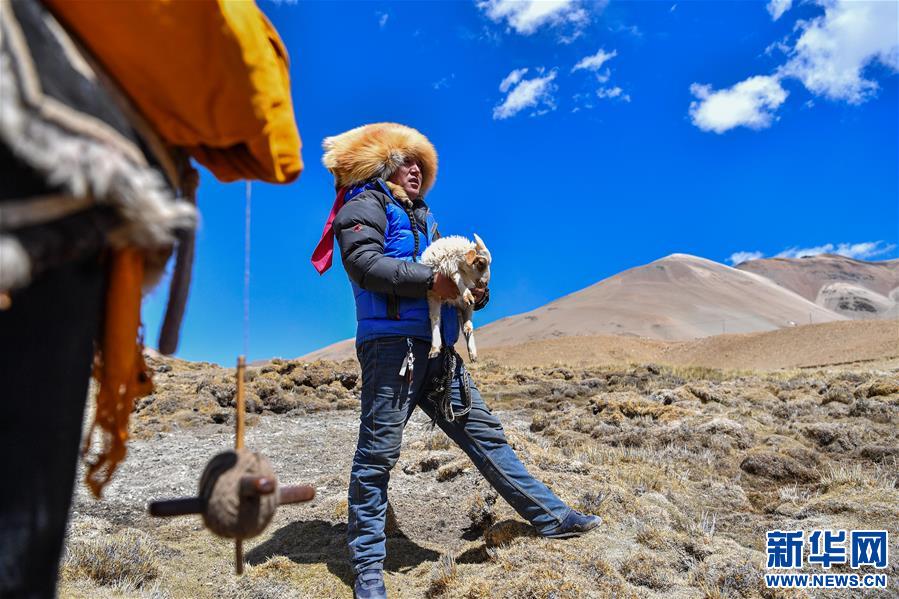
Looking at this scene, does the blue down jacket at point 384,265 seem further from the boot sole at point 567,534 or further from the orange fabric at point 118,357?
the orange fabric at point 118,357

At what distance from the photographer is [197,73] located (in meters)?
1.37

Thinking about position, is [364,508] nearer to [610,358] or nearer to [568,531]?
[568,531]

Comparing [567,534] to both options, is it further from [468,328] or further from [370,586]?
[468,328]

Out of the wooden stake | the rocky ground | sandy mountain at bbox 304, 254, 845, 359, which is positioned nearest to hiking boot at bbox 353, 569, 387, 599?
the rocky ground

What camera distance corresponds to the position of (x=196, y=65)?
1.37 meters

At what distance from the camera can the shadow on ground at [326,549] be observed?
3.97m

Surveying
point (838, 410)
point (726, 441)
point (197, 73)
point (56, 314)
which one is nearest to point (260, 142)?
point (197, 73)

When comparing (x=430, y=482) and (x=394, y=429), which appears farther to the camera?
(x=430, y=482)

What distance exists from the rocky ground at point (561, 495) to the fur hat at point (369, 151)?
A: 2.16m

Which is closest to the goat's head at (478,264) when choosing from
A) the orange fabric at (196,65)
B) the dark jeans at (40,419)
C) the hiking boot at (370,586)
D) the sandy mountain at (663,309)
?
the hiking boot at (370,586)

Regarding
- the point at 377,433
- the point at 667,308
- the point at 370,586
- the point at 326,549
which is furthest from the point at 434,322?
the point at 667,308

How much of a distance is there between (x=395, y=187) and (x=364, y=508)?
5.40ft

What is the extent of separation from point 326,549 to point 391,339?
5.34ft

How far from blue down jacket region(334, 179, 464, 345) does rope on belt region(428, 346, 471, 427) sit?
0.09 m
